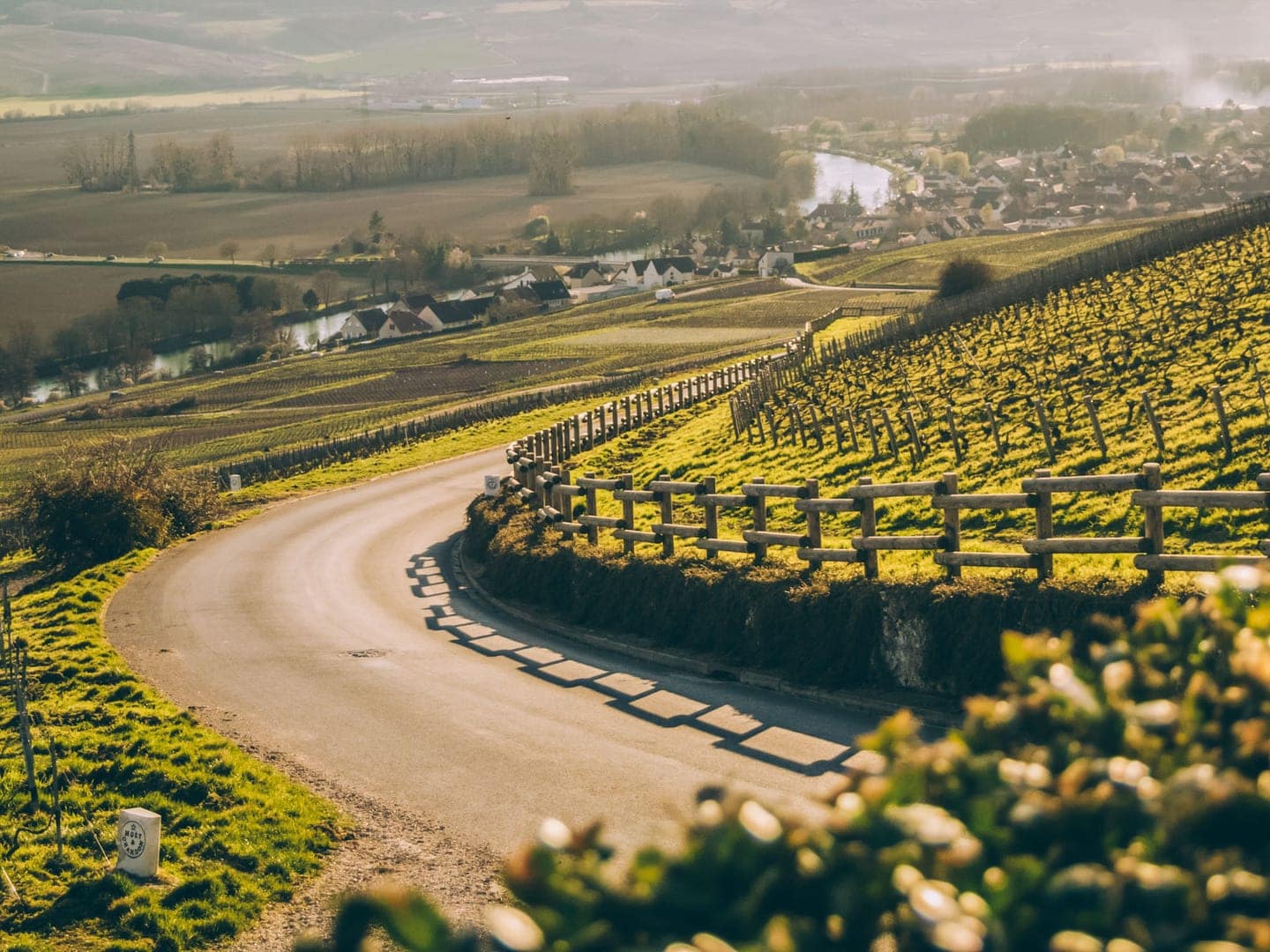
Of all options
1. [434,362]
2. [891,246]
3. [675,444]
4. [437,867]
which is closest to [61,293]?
[434,362]

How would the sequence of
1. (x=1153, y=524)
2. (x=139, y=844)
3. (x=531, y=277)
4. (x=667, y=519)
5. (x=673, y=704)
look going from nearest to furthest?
(x=139, y=844) → (x=1153, y=524) → (x=673, y=704) → (x=667, y=519) → (x=531, y=277)

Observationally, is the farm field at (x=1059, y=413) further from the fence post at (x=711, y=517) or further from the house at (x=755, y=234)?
the house at (x=755, y=234)

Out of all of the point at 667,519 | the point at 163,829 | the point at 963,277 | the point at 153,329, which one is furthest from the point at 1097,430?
the point at 153,329

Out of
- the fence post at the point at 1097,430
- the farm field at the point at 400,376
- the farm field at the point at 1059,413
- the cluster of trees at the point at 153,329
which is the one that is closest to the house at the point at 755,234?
the cluster of trees at the point at 153,329

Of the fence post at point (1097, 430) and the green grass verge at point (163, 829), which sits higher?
the fence post at point (1097, 430)

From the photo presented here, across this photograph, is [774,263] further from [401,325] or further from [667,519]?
[667,519]

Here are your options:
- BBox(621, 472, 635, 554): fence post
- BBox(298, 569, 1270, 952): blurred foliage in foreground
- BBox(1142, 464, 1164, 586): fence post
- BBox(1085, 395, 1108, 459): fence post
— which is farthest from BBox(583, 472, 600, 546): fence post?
BBox(298, 569, 1270, 952): blurred foliage in foreground
